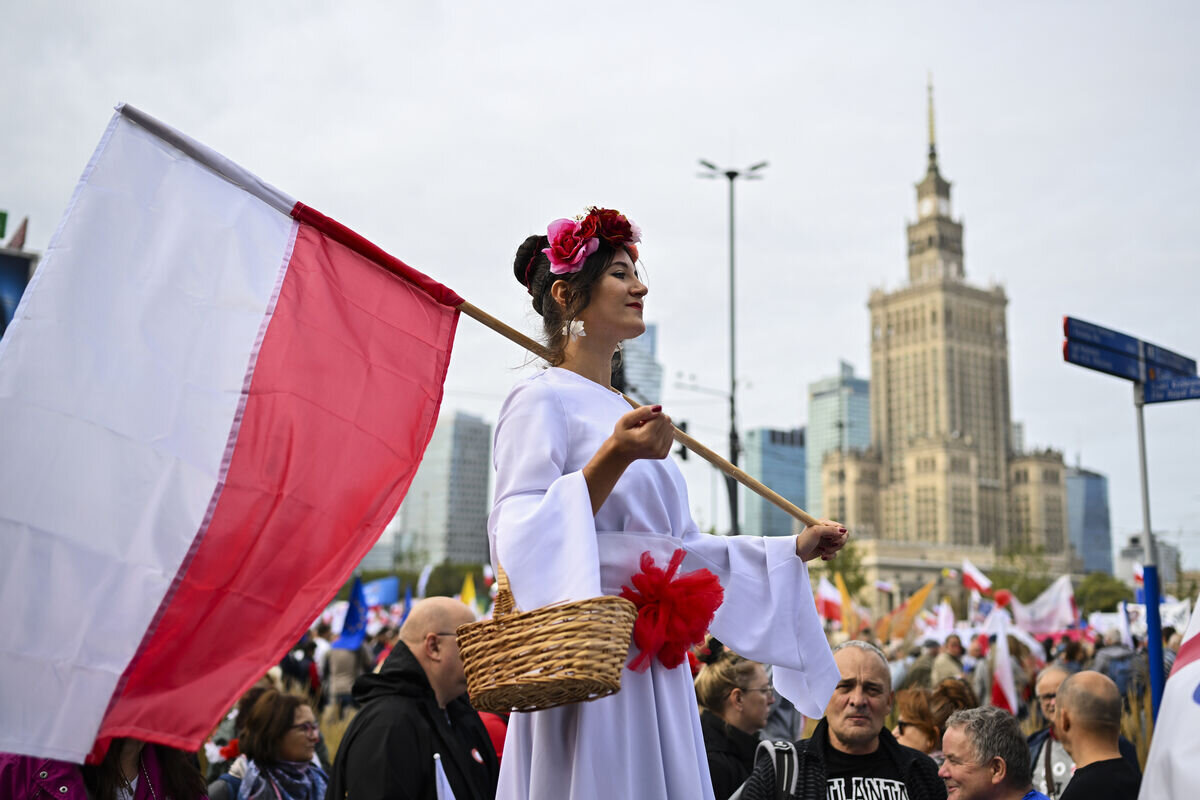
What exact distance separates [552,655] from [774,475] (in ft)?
441

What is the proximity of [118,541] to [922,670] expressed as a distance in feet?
36.4

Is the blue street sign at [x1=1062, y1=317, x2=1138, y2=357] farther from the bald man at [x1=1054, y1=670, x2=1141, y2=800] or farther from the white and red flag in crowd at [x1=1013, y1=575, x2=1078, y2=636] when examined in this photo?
the white and red flag in crowd at [x1=1013, y1=575, x2=1078, y2=636]

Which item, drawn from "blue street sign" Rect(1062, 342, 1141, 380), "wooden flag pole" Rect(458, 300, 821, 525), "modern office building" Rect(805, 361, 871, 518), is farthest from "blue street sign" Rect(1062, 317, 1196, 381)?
"modern office building" Rect(805, 361, 871, 518)

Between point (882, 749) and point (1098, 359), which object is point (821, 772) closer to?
point (882, 749)

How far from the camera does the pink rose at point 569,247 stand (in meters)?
3.38

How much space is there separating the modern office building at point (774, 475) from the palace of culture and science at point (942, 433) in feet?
21.7

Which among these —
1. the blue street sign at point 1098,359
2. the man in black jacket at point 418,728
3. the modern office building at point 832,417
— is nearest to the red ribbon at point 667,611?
the man in black jacket at point 418,728

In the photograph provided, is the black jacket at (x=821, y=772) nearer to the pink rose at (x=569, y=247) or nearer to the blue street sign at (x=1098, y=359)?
the pink rose at (x=569, y=247)

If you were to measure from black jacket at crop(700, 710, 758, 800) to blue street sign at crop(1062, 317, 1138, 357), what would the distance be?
4.42 metres

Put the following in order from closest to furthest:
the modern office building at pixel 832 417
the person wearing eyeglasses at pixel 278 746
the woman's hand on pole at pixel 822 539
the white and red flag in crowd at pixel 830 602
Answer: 1. the woman's hand on pole at pixel 822 539
2. the person wearing eyeglasses at pixel 278 746
3. the white and red flag in crowd at pixel 830 602
4. the modern office building at pixel 832 417

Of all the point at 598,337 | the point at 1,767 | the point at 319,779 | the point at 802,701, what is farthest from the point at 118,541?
the point at 319,779

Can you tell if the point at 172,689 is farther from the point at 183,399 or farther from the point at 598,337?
the point at 598,337

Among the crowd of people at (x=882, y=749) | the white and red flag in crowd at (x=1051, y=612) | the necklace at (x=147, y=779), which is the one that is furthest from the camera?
the white and red flag in crowd at (x=1051, y=612)

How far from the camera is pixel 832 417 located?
529ft
